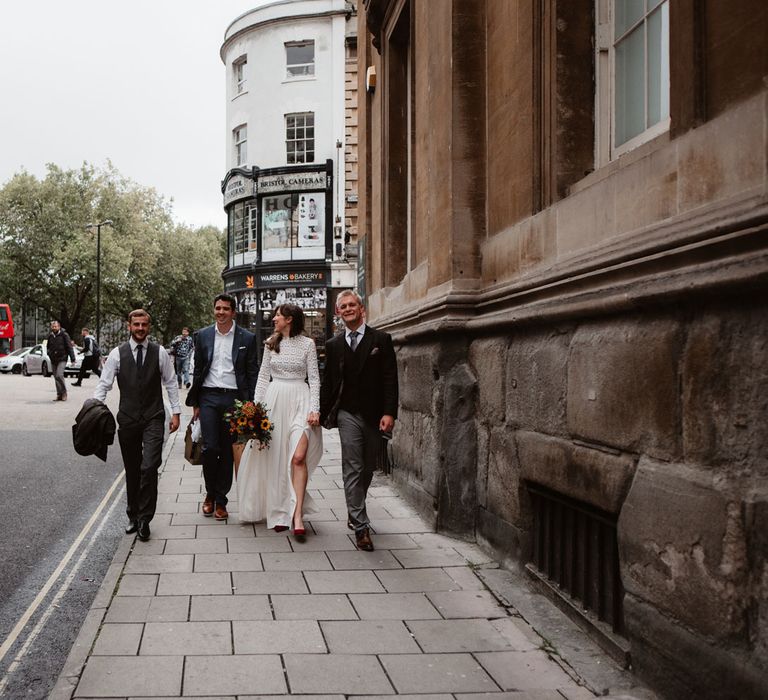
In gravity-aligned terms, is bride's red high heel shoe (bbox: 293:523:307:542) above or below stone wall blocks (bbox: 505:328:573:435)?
below

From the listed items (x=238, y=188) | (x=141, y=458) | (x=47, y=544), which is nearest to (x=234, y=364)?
(x=141, y=458)

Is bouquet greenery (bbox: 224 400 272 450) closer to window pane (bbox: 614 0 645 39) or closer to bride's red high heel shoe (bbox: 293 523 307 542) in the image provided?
bride's red high heel shoe (bbox: 293 523 307 542)

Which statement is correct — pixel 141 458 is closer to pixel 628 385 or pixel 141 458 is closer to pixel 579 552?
pixel 579 552

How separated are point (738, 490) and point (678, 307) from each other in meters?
0.80

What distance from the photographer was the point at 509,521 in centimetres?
562

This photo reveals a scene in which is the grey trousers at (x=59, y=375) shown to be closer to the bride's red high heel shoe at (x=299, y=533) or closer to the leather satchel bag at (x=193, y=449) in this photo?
the leather satchel bag at (x=193, y=449)

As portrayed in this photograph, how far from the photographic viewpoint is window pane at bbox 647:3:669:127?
14.3 ft

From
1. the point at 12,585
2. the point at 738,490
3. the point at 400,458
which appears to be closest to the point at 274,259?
the point at 400,458

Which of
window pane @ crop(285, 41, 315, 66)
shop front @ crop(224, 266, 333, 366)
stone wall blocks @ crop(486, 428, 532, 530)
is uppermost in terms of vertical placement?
window pane @ crop(285, 41, 315, 66)

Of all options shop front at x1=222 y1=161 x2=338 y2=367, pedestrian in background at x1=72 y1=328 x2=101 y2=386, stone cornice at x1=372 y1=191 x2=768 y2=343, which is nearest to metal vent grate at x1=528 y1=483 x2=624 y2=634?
stone cornice at x1=372 y1=191 x2=768 y2=343

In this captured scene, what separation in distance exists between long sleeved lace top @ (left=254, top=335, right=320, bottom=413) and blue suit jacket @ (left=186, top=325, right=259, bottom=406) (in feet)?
1.85

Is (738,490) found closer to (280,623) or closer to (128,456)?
(280,623)

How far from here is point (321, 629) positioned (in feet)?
14.5

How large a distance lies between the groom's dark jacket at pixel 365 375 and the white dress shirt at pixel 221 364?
4.12ft
